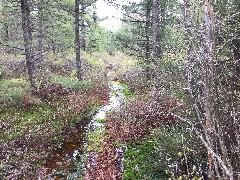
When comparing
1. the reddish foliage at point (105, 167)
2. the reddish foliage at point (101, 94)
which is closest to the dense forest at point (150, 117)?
the reddish foliage at point (105, 167)

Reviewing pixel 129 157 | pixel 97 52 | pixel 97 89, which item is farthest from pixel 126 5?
pixel 97 52

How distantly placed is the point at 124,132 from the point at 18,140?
12.0ft

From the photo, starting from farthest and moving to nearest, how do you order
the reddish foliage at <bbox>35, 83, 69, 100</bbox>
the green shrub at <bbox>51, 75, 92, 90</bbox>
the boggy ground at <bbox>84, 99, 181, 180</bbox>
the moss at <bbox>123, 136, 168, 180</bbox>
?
the green shrub at <bbox>51, 75, 92, 90</bbox> < the reddish foliage at <bbox>35, 83, 69, 100</bbox> < the boggy ground at <bbox>84, 99, 181, 180</bbox> < the moss at <bbox>123, 136, 168, 180</bbox>

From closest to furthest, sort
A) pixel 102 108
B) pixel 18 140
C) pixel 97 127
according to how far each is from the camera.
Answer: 1. pixel 18 140
2. pixel 97 127
3. pixel 102 108

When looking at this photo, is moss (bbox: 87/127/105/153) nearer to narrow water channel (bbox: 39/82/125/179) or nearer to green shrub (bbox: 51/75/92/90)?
narrow water channel (bbox: 39/82/125/179)

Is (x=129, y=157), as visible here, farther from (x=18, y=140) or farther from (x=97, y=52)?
(x=97, y=52)

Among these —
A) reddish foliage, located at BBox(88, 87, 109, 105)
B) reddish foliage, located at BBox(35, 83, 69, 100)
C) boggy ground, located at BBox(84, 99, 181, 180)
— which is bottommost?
reddish foliage, located at BBox(88, 87, 109, 105)

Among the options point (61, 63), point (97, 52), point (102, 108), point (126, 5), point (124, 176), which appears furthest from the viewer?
point (97, 52)

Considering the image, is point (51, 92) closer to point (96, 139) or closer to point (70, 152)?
point (96, 139)

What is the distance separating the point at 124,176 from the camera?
731cm

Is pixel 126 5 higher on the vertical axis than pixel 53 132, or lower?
higher

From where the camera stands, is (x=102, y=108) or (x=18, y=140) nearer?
(x=18, y=140)

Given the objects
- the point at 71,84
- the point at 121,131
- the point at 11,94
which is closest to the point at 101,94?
the point at 71,84

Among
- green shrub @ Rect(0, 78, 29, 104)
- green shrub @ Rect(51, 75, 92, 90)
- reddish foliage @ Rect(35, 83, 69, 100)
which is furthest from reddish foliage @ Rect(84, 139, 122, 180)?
green shrub @ Rect(51, 75, 92, 90)
